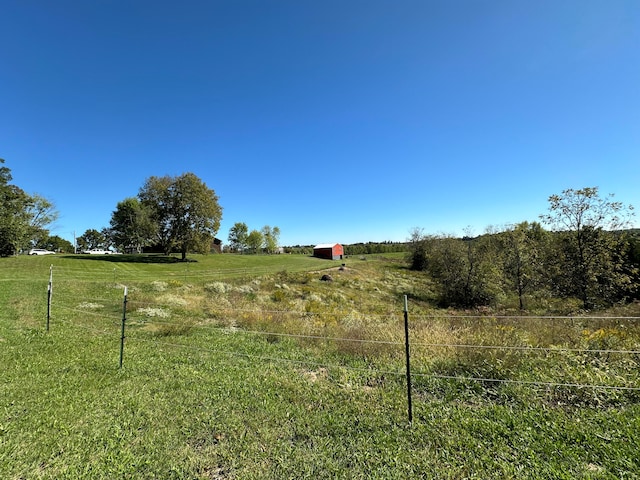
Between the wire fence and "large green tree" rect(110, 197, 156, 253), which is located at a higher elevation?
"large green tree" rect(110, 197, 156, 253)

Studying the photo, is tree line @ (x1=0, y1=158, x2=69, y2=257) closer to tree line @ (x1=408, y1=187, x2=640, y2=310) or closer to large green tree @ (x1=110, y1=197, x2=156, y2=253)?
large green tree @ (x1=110, y1=197, x2=156, y2=253)

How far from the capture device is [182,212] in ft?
123

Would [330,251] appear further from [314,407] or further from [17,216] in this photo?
[314,407]

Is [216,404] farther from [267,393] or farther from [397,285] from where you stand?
[397,285]

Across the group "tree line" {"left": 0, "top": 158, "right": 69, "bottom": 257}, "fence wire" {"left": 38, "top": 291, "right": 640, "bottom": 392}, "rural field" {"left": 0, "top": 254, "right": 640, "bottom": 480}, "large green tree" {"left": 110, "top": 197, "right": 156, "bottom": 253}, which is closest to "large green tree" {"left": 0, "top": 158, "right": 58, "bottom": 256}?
"tree line" {"left": 0, "top": 158, "right": 69, "bottom": 257}

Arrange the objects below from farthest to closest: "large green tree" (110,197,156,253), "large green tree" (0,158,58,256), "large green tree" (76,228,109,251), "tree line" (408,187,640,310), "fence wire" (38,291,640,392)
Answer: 1. "large green tree" (76,228,109,251)
2. "large green tree" (110,197,156,253)
3. "large green tree" (0,158,58,256)
4. "tree line" (408,187,640,310)
5. "fence wire" (38,291,640,392)

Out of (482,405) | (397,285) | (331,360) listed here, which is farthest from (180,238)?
(482,405)

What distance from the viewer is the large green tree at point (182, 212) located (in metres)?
37.5

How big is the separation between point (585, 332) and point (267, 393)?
8.01 meters

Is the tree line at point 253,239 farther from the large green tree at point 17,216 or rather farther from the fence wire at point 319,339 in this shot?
the fence wire at point 319,339

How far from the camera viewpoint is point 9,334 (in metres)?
7.73

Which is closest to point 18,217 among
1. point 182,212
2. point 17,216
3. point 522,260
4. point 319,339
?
point 17,216

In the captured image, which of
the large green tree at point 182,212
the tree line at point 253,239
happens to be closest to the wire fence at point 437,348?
the large green tree at point 182,212

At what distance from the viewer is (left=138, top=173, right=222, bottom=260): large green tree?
37469 mm
